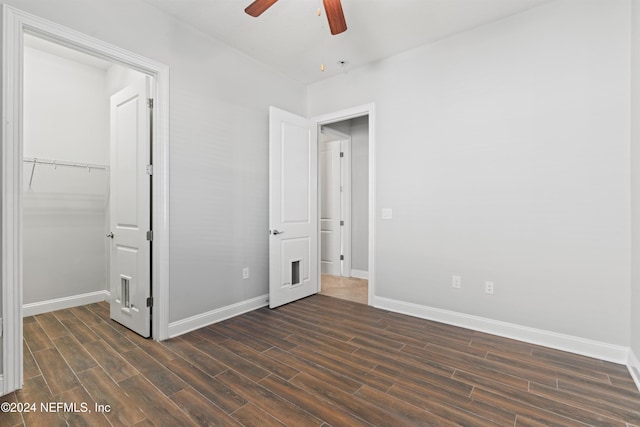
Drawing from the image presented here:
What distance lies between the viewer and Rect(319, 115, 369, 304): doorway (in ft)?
16.5

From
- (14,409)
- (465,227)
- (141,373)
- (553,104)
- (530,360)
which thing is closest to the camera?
(14,409)

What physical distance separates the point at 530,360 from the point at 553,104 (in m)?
2.04

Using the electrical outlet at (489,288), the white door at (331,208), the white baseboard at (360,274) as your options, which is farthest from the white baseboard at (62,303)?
the electrical outlet at (489,288)

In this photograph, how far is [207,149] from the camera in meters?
2.93

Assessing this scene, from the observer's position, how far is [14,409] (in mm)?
1678

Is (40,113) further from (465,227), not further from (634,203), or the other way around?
(634,203)

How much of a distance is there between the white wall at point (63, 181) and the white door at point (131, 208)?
36.5 inches

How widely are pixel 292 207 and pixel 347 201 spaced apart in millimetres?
1749

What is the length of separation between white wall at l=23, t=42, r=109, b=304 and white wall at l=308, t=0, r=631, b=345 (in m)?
3.46

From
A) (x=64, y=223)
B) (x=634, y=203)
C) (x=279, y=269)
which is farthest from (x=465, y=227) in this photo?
(x=64, y=223)

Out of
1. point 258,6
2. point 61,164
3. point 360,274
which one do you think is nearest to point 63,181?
point 61,164

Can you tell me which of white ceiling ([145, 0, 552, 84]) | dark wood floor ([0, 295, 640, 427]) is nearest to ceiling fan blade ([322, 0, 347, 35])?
white ceiling ([145, 0, 552, 84])

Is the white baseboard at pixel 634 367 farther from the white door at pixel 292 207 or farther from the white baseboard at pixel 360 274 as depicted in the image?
the white baseboard at pixel 360 274

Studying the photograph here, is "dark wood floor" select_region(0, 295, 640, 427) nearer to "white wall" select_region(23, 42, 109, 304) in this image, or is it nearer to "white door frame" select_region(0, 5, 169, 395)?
"white door frame" select_region(0, 5, 169, 395)
